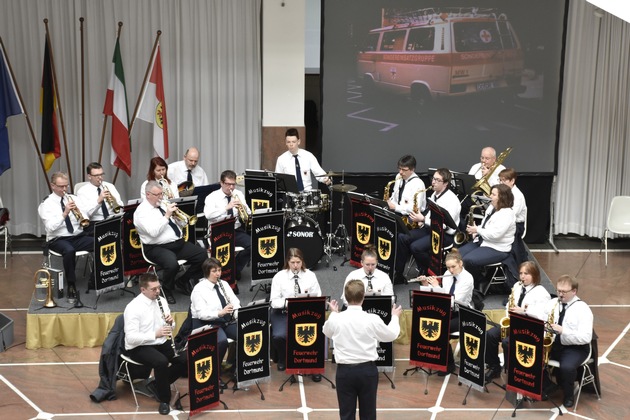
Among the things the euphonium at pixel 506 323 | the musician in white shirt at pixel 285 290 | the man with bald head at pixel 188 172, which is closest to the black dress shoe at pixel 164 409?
the musician in white shirt at pixel 285 290

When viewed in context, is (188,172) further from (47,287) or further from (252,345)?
(252,345)

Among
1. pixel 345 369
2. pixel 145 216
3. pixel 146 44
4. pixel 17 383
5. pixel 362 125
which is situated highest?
pixel 146 44

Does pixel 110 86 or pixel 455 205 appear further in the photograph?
pixel 110 86

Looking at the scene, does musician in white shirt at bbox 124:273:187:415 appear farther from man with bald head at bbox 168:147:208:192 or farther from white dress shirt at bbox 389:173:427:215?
man with bald head at bbox 168:147:208:192

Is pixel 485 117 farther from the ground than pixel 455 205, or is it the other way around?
pixel 485 117

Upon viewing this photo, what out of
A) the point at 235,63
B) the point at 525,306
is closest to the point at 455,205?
the point at 525,306

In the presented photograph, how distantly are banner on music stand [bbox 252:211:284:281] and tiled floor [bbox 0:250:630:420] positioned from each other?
165 centimetres

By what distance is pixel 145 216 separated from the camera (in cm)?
1153

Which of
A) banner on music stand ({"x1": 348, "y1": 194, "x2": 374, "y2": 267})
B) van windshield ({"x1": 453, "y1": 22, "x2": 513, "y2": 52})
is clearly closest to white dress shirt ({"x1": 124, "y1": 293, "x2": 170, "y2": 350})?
banner on music stand ({"x1": 348, "y1": 194, "x2": 374, "y2": 267})

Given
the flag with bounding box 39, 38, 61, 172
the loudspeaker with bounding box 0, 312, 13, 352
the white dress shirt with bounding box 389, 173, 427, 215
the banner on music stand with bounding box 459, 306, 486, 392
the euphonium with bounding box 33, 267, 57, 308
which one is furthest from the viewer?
the flag with bounding box 39, 38, 61, 172

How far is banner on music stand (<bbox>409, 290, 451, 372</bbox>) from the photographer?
10.3 m

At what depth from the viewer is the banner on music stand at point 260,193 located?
13.1 meters

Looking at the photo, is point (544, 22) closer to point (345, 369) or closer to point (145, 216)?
point (145, 216)

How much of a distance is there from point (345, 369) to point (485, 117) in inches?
290
